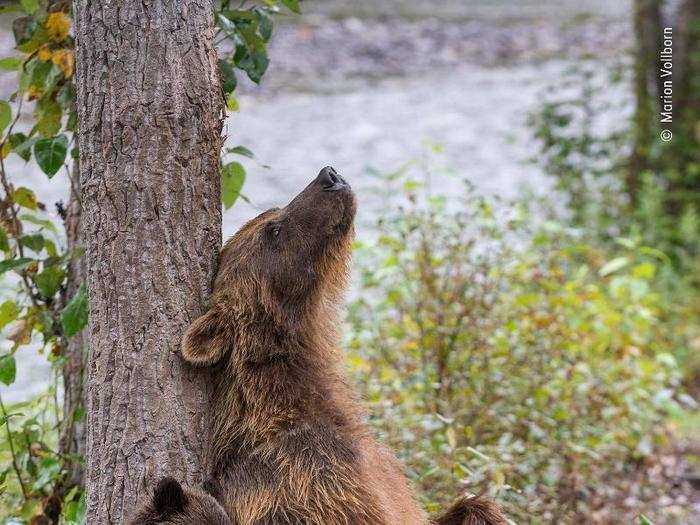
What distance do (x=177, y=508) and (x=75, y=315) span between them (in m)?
0.83

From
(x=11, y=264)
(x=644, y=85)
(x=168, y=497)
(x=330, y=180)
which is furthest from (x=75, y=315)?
(x=644, y=85)

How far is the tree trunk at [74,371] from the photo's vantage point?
3662mm

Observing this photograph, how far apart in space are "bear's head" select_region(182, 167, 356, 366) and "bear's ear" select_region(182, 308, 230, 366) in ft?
0.50

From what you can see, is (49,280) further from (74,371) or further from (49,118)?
(49,118)

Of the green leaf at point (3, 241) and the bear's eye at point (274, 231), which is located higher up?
the bear's eye at point (274, 231)

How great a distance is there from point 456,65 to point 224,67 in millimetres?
13571

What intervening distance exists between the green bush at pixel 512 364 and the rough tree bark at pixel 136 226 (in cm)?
193

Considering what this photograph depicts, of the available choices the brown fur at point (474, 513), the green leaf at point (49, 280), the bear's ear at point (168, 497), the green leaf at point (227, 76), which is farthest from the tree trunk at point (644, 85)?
the bear's ear at point (168, 497)

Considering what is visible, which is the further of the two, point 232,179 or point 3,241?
point 232,179

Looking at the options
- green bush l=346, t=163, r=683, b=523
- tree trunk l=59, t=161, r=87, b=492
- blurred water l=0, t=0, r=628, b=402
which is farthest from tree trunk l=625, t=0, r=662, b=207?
tree trunk l=59, t=161, r=87, b=492

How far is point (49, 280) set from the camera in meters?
3.60

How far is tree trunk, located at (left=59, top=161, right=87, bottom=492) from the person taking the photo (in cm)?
366

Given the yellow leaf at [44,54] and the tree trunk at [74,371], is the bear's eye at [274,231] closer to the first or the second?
the tree trunk at [74,371]

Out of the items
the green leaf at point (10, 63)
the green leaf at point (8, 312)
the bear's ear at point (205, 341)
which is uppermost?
the green leaf at point (10, 63)
